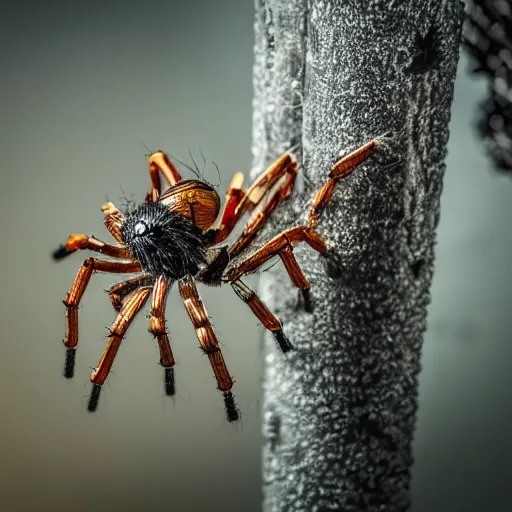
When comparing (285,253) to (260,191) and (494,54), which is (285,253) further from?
(494,54)

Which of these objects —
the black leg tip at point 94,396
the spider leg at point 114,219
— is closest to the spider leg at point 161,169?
the spider leg at point 114,219

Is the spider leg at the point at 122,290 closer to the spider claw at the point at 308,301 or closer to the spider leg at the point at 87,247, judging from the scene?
the spider leg at the point at 87,247

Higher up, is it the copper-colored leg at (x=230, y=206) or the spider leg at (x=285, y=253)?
the copper-colored leg at (x=230, y=206)

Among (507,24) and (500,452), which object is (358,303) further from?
(500,452)

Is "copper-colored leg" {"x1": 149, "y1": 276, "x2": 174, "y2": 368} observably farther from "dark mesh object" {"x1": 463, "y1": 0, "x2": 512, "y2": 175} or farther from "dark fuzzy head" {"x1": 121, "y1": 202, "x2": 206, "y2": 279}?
"dark mesh object" {"x1": 463, "y1": 0, "x2": 512, "y2": 175}

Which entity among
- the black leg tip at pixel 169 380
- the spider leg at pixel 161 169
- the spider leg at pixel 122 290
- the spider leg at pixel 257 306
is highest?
the spider leg at pixel 161 169

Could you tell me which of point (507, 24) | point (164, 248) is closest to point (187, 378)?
point (164, 248)
